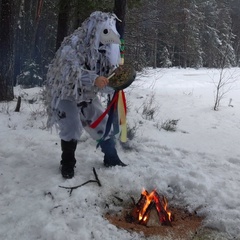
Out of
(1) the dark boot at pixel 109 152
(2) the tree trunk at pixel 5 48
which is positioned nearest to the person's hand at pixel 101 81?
(1) the dark boot at pixel 109 152

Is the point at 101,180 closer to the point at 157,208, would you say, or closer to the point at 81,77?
the point at 157,208

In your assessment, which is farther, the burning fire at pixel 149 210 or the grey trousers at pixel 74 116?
the grey trousers at pixel 74 116

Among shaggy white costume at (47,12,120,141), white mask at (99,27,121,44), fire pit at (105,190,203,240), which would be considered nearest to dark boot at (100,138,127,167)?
shaggy white costume at (47,12,120,141)

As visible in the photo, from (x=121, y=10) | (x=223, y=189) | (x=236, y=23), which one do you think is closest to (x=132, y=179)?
(x=223, y=189)

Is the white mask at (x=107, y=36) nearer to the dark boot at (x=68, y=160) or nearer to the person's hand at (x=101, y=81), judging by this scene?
the person's hand at (x=101, y=81)

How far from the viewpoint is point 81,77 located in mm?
3094

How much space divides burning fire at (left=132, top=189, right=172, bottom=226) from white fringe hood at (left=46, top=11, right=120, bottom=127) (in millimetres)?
1182

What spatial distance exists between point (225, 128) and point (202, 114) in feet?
4.53

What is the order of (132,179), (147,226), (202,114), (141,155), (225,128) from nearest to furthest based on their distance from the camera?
(147,226)
(132,179)
(141,155)
(225,128)
(202,114)

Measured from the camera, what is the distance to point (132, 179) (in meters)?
3.41

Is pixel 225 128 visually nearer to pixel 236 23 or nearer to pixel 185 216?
pixel 185 216

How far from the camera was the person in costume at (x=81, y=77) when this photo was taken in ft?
10.2

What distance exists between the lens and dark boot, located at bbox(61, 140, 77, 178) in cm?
336

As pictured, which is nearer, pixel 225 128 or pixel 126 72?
pixel 126 72
